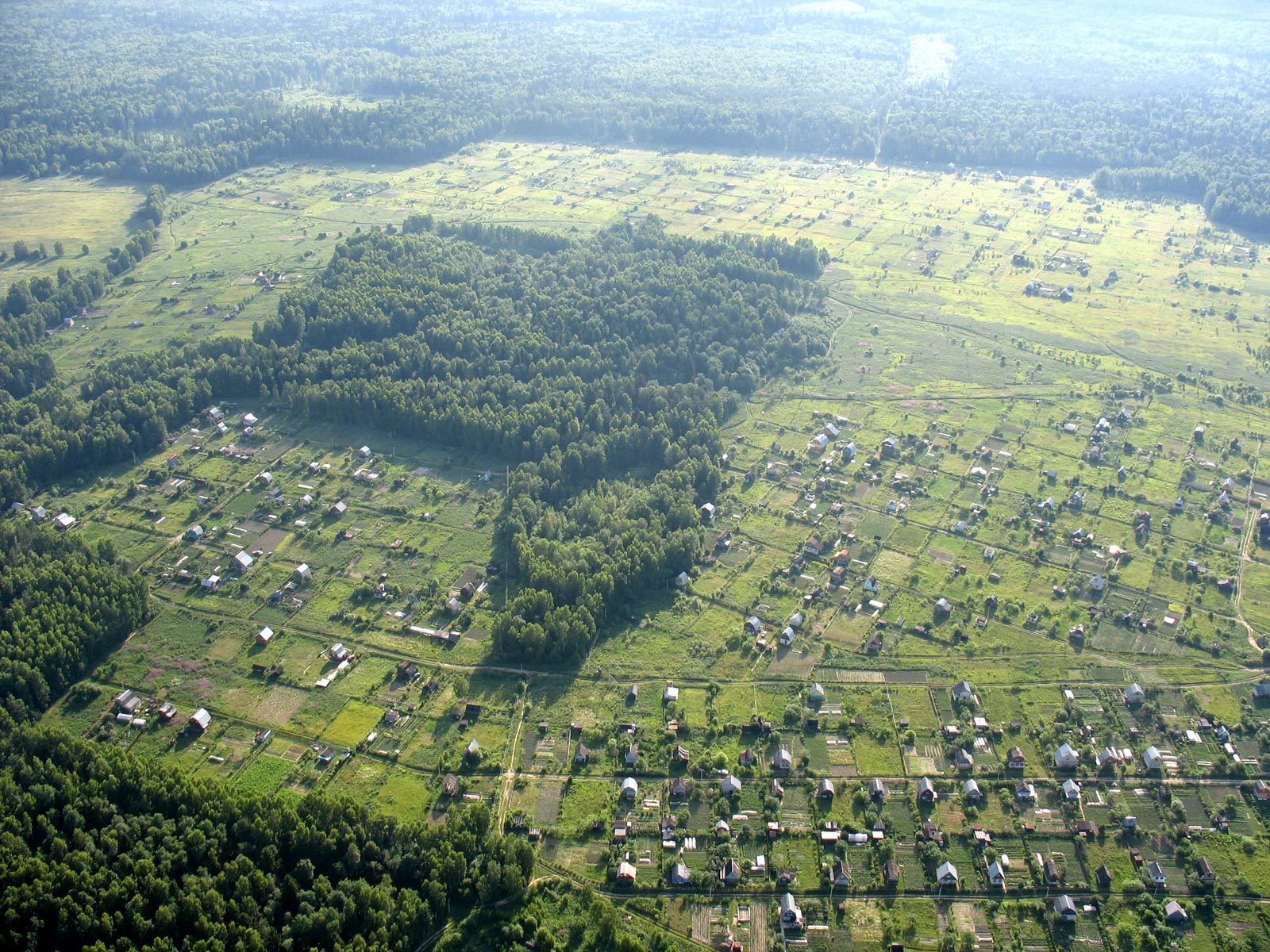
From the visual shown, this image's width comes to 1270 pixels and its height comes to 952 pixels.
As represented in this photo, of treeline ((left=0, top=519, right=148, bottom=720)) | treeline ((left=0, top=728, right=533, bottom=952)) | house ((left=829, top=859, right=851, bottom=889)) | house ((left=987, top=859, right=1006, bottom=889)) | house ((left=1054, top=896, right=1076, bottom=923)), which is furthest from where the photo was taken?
treeline ((left=0, top=519, right=148, bottom=720))

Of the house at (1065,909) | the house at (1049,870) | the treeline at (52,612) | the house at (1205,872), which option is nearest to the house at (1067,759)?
the house at (1049,870)

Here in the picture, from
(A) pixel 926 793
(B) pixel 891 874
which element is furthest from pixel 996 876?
(A) pixel 926 793

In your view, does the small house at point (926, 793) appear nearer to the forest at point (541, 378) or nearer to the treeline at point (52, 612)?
the forest at point (541, 378)

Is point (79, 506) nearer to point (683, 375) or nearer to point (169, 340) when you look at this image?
point (169, 340)

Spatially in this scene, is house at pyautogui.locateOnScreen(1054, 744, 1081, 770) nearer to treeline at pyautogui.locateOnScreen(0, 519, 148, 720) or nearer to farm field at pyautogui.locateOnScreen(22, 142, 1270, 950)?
farm field at pyautogui.locateOnScreen(22, 142, 1270, 950)

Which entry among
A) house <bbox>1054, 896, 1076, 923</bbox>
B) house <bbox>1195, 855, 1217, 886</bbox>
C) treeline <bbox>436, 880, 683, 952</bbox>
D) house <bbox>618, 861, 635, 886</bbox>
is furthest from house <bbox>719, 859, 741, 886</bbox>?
house <bbox>1195, 855, 1217, 886</bbox>

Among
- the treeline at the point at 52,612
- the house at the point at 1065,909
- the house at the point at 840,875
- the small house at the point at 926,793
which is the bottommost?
the treeline at the point at 52,612
